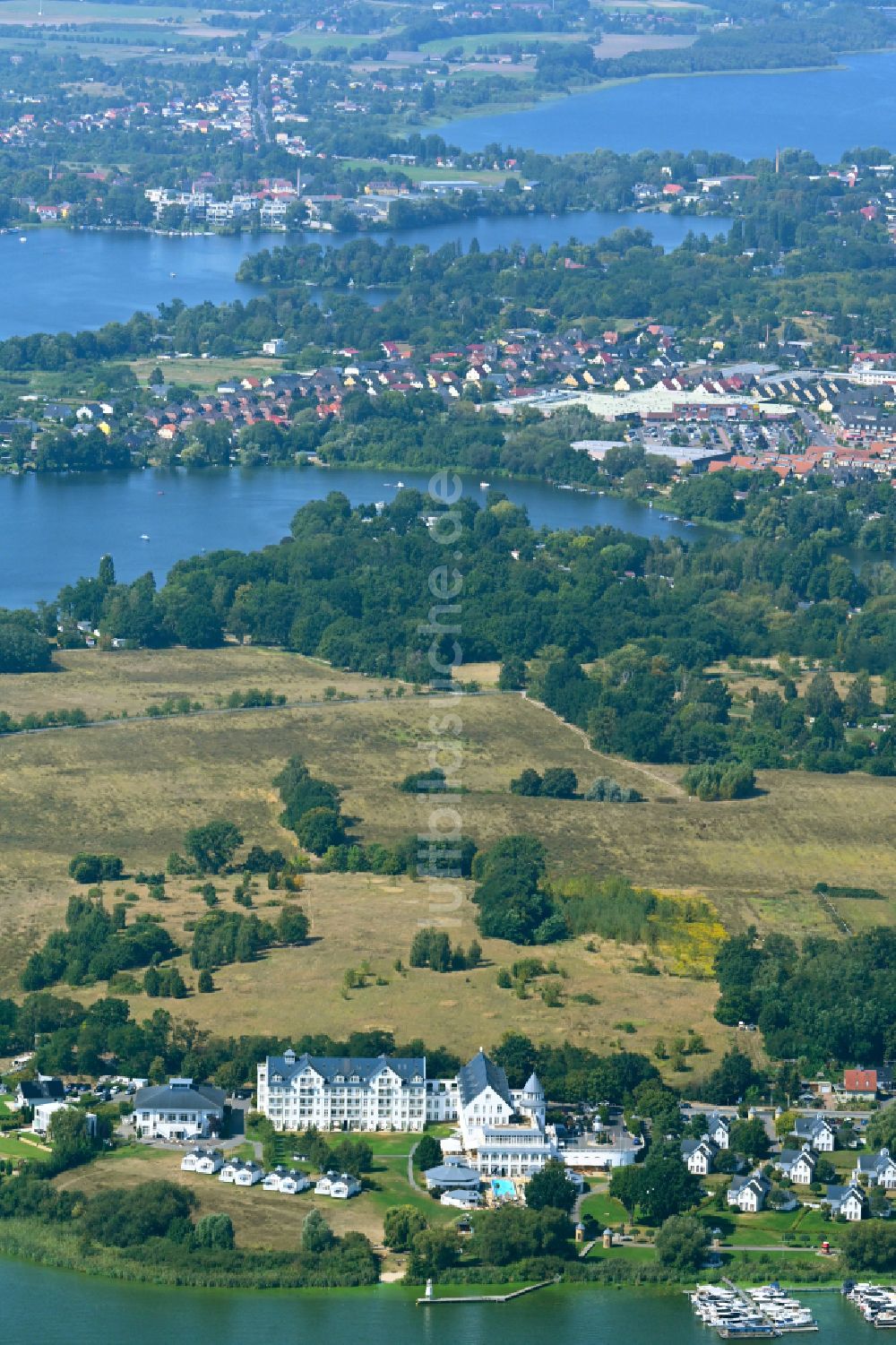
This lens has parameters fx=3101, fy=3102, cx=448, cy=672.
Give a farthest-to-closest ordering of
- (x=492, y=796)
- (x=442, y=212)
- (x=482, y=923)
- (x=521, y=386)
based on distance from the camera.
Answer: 1. (x=442, y=212)
2. (x=521, y=386)
3. (x=492, y=796)
4. (x=482, y=923)

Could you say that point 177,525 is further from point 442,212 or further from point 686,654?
point 442,212

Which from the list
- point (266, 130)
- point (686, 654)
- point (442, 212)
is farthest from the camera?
point (266, 130)

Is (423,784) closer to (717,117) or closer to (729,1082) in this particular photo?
(729,1082)

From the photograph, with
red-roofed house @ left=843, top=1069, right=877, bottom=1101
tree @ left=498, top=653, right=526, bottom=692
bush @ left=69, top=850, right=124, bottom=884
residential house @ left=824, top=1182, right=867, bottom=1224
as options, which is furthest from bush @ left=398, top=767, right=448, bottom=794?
residential house @ left=824, top=1182, right=867, bottom=1224

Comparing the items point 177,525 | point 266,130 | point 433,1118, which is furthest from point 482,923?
point 266,130

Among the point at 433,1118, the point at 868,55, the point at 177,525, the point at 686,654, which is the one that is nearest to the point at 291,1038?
the point at 433,1118

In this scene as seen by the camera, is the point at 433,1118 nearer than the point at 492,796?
Yes

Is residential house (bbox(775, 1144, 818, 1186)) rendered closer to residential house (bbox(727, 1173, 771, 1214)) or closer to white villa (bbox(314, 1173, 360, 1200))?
residential house (bbox(727, 1173, 771, 1214))
